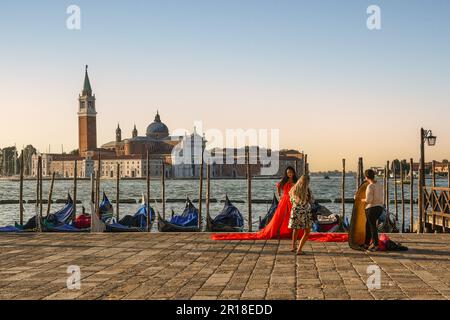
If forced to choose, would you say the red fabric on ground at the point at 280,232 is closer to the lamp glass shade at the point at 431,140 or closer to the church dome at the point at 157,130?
the lamp glass shade at the point at 431,140

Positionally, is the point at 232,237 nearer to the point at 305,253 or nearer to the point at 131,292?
the point at 305,253

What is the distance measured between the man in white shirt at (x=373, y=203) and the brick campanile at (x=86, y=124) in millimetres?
105454

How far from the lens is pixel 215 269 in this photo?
6.03m

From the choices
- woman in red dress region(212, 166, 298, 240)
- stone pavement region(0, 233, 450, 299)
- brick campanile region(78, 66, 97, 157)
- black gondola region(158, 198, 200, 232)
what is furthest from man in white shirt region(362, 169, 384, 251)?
brick campanile region(78, 66, 97, 157)

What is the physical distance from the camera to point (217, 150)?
112 metres

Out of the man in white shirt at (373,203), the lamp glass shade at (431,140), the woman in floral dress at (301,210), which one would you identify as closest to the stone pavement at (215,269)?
the man in white shirt at (373,203)

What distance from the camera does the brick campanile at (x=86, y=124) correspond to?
4321 inches

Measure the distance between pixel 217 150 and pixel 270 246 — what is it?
105m

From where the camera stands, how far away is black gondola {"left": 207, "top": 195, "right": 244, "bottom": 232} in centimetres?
1617

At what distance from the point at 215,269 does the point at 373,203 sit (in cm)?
208

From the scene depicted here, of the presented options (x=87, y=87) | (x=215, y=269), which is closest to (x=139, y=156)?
(x=87, y=87)

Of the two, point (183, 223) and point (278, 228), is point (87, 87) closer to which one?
point (183, 223)
